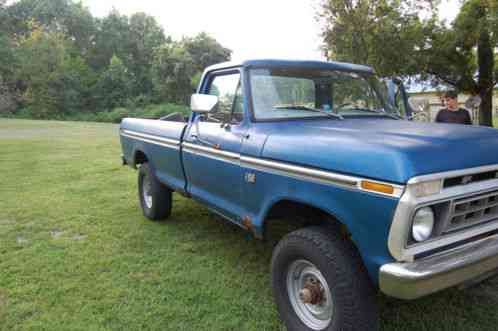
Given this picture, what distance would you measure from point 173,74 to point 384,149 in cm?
4082

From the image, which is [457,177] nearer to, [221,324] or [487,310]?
[487,310]

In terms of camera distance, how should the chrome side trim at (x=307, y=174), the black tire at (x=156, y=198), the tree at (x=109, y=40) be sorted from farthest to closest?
the tree at (x=109, y=40) < the black tire at (x=156, y=198) < the chrome side trim at (x=307, y=174)

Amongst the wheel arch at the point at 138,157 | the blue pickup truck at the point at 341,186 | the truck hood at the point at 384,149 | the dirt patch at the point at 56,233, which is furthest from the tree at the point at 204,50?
the truck hood at the point at 384,149

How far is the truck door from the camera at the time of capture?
3184 mm

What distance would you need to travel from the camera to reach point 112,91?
45594 millimetres

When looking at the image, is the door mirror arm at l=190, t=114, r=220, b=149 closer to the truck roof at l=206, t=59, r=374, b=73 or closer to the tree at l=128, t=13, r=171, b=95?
the truck roof at l=206, t=59, r=374, b=73

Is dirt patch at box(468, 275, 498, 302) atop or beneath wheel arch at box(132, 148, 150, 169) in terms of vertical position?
beneath

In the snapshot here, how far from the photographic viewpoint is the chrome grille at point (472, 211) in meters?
2.06

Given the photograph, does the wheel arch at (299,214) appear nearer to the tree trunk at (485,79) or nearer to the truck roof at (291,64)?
the truck roof at (291,64)

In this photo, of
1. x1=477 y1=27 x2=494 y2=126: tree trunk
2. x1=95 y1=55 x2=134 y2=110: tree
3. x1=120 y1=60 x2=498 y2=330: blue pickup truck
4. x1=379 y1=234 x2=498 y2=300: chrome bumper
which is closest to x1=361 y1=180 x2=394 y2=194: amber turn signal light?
x1=120 y1=60 x2=498 y2=330: blue pickup truck

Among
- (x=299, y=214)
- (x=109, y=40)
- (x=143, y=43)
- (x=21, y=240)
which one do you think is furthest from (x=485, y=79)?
(x=109, y=40)

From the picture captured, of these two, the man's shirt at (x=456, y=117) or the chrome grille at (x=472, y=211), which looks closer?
the chrome grille at (x=472, y=211)

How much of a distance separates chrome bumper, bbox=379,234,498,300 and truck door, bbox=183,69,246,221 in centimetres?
147

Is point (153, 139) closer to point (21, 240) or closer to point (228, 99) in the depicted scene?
point (228, 99)
